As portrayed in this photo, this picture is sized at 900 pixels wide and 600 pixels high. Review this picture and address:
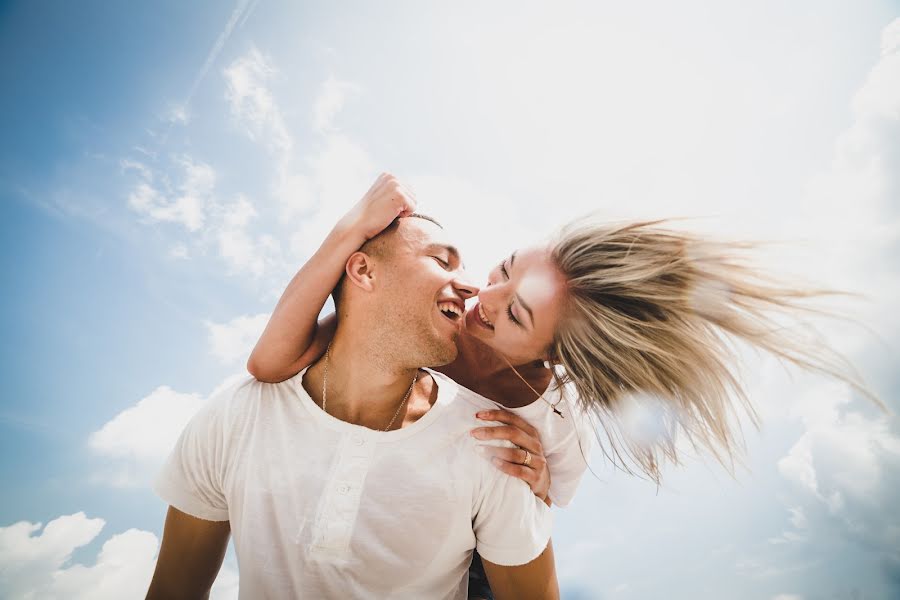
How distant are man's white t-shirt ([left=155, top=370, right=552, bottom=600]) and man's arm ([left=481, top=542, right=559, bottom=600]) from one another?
0.21 feet

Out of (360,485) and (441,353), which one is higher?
(441,353)

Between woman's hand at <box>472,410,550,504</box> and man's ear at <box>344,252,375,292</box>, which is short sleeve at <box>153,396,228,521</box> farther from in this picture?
woman's hand at <box>472,410,550,504</box>

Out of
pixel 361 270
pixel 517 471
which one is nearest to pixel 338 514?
pixel 517 471

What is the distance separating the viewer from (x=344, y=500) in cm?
269

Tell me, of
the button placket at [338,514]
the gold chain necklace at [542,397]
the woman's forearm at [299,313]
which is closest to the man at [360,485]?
the button placket at [338,514]

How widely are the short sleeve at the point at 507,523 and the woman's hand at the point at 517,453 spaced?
47mm

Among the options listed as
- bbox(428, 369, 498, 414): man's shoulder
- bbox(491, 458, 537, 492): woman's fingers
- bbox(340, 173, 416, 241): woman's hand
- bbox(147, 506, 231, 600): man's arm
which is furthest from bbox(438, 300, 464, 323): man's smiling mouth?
bbox(147, 506, 231, 600): man's arm

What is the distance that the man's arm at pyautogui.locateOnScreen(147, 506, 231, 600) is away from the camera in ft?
9.51

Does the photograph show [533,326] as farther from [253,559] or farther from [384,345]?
[253,559]

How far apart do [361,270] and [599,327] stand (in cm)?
140

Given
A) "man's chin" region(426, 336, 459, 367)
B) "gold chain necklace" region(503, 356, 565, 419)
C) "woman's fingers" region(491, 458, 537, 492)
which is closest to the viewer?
"woman's fingers" region(491, 458, 537, 492)

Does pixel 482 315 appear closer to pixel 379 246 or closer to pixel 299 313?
pixel 379 246

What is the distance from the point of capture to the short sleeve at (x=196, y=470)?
284 centimetres

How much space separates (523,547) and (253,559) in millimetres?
1369
